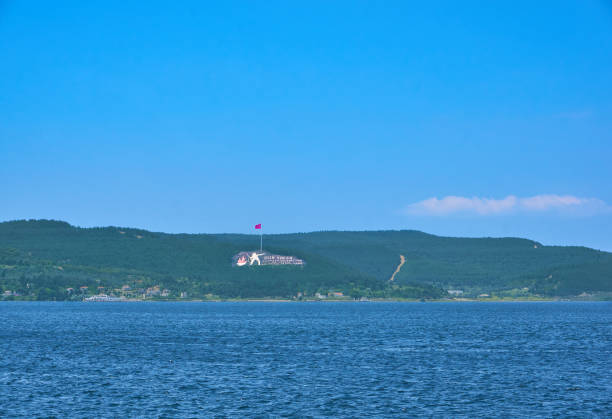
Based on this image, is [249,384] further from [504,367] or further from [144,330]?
[144,330]

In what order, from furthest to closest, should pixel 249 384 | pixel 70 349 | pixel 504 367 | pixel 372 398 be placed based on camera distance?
1. pixel 70 349
2. pixel 504 367
3. pixel 249 384
4. pixel 372 398

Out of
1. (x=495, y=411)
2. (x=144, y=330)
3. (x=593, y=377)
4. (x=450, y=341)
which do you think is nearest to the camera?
(x=495, y=411)

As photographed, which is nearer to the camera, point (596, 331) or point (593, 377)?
point (593, 377)

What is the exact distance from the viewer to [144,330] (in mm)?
186500

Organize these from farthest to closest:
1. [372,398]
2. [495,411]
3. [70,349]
A: 1. [70,349]
2. [372,398]
3. [495,411]

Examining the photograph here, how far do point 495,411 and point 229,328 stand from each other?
126912mm

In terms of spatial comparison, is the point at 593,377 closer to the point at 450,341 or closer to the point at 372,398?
the point at 372,398

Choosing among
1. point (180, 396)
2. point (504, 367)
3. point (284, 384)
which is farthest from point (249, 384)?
point (504, 367)

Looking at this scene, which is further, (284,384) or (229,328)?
(229,328)

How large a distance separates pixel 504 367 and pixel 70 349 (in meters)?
72.4

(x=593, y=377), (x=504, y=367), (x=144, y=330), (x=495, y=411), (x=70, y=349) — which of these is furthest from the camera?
(x=144, y=330)

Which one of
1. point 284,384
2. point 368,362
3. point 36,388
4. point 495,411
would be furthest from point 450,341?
point 36,388

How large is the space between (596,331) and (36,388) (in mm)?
148683

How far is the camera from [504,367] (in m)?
110
